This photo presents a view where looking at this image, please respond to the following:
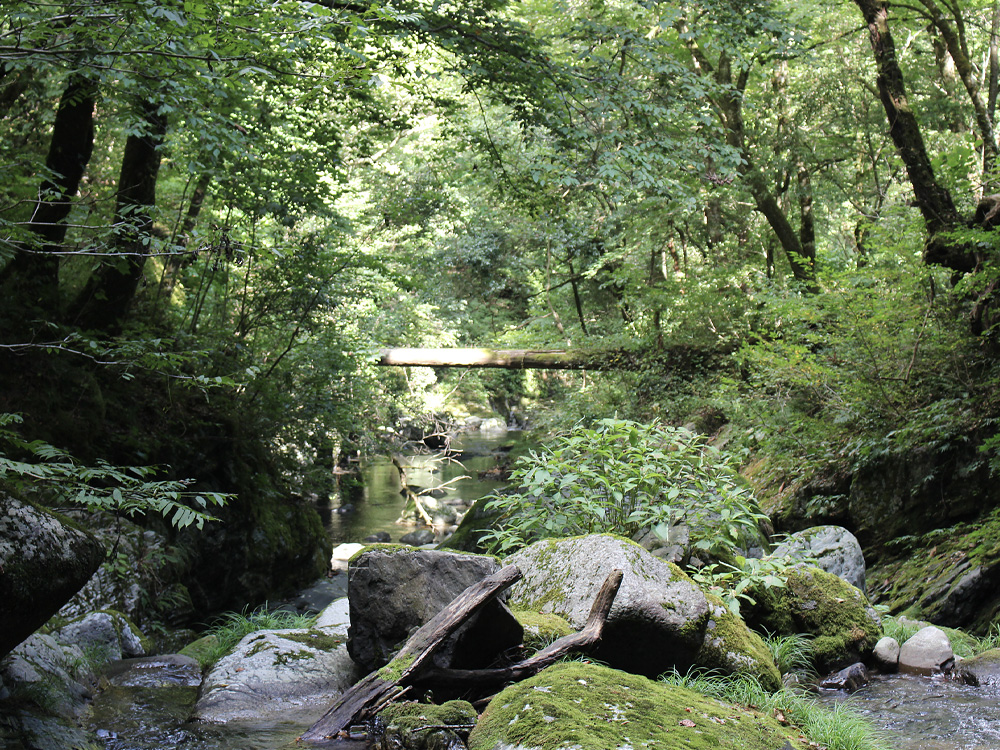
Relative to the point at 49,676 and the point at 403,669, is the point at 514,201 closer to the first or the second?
the point at 403,669

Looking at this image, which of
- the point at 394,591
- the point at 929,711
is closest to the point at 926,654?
the point at 929,711

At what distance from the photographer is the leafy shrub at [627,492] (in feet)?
15.3

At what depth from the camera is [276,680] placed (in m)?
4.00

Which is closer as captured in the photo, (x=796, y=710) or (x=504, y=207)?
(x=796, y=710)

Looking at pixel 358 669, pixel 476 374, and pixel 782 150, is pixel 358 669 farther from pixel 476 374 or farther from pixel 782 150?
pixel 476 374

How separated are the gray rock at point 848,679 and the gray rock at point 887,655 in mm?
217

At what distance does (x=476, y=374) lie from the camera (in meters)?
20.7

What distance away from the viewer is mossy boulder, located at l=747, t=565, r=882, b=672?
14.2 feet

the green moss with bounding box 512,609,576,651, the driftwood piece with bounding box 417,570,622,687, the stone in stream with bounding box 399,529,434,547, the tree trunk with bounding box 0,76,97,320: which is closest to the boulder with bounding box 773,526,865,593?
the green moss with bounding box 512,609,576,651

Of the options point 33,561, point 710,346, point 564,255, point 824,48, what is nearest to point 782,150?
point 824,48

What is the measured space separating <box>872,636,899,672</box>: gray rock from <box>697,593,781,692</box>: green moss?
Answer: 96cm

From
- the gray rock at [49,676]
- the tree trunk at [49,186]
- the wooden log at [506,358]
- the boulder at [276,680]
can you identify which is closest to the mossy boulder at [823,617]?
the boulder at [276,680]

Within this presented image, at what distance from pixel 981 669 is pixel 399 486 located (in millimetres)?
14419

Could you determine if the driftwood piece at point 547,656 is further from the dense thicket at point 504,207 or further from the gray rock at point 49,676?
the dense thicket at point 504,207
